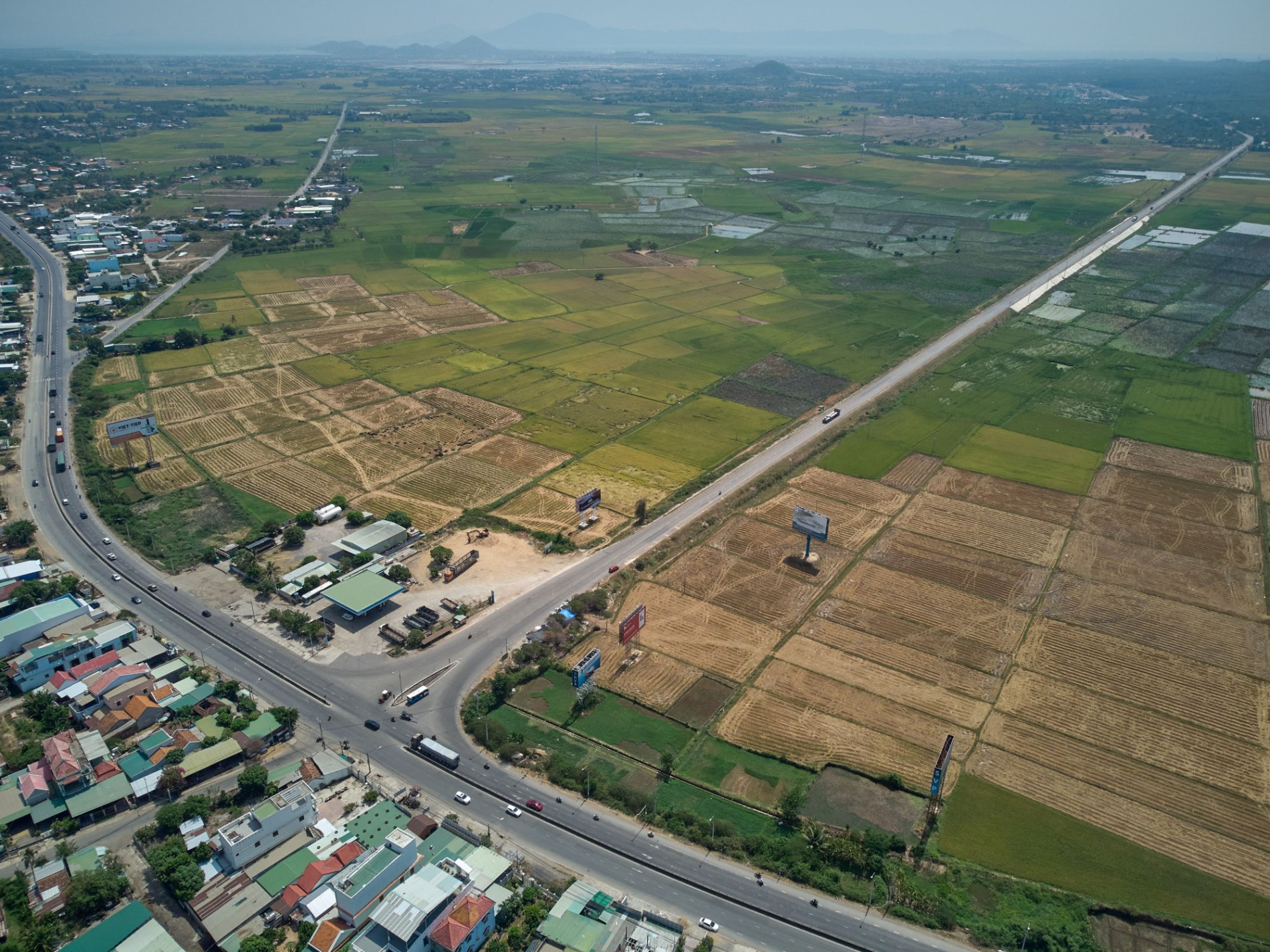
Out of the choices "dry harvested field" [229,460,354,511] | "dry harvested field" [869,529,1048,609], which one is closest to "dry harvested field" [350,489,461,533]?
"dry harvested field" [229,460,354,511]

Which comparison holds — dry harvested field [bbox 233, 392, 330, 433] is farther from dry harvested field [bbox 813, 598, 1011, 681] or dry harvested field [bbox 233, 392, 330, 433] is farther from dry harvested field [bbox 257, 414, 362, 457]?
dry harvested field [bbox 813, 598, 1011, 681]

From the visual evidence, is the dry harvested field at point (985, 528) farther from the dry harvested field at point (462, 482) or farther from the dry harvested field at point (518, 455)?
the dry harvested field at point (462, 482)

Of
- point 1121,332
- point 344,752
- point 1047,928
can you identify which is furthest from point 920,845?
point 1121,332

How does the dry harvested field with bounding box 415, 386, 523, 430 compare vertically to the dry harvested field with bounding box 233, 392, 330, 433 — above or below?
above

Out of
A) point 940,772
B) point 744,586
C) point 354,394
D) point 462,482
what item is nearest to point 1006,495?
point 744,586

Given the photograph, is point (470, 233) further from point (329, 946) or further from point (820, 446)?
point (329, 946)

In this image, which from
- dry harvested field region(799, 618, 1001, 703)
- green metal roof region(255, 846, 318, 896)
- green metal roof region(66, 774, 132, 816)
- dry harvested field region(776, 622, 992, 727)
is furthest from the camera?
dry harvested field region(799, 618, 1001, 703)

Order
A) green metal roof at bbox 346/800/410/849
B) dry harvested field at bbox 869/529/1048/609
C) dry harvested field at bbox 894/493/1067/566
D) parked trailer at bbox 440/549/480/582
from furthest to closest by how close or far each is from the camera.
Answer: dry harvested field at bbox 894/493/1067/566, parked trailer at bbox 440/549/480/582, dry harvested field at bbox 869/529/1048/609, green metal roof at bbox 346/800/410/849
